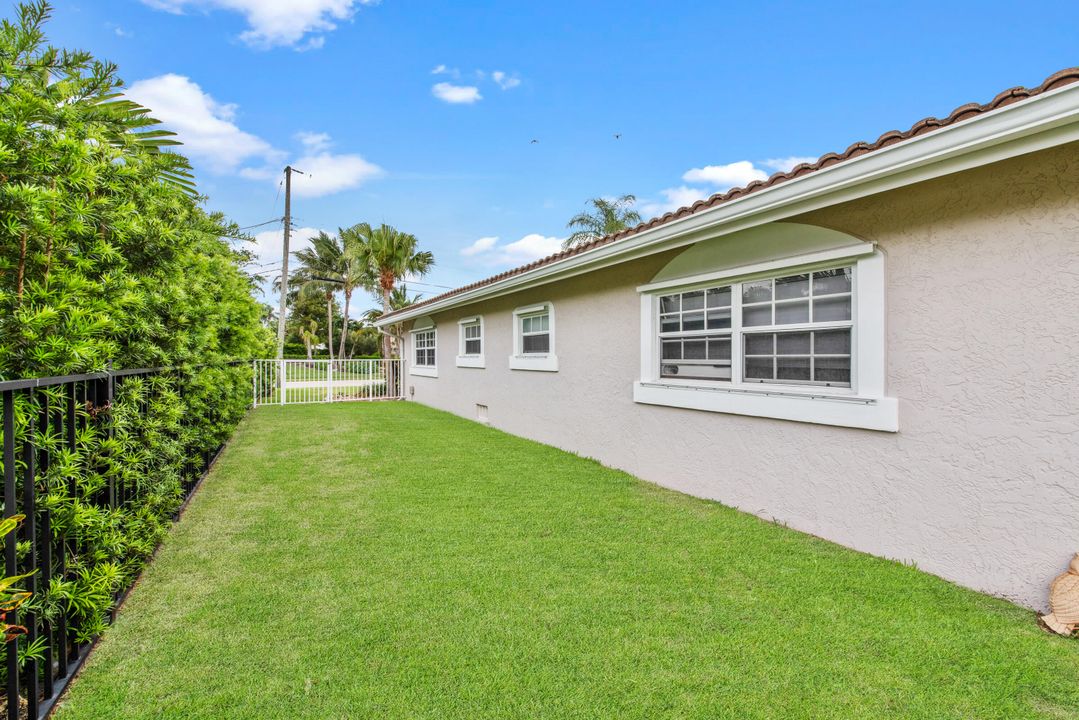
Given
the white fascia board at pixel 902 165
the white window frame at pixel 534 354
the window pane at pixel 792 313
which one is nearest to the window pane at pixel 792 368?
the window pane at pixel 792 313

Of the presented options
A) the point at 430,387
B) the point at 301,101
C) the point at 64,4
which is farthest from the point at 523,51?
the point at 64,4

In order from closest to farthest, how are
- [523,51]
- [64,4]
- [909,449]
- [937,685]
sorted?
1. [64,4]
2. [937,685]
3. [909,449]
4. [523,51]

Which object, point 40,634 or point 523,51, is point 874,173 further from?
point 523,51

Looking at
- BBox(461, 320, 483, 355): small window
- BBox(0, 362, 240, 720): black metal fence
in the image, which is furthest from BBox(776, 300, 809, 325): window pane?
BBox(461, 320, 483, 355): small window

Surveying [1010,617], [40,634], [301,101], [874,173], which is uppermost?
[301,101]

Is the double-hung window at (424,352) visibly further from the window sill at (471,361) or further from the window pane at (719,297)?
the window pane at (719,297)

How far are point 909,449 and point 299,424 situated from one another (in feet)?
34.6

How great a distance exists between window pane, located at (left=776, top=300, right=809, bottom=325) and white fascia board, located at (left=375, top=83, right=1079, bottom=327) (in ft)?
2.59

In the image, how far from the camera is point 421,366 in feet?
51.8

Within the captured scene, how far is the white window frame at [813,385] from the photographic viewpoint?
3881 mm

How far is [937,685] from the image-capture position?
94.7 inches

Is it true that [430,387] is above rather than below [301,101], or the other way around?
below

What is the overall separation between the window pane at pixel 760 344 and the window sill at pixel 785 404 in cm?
37

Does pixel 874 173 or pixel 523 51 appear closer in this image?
pixel 874 173
